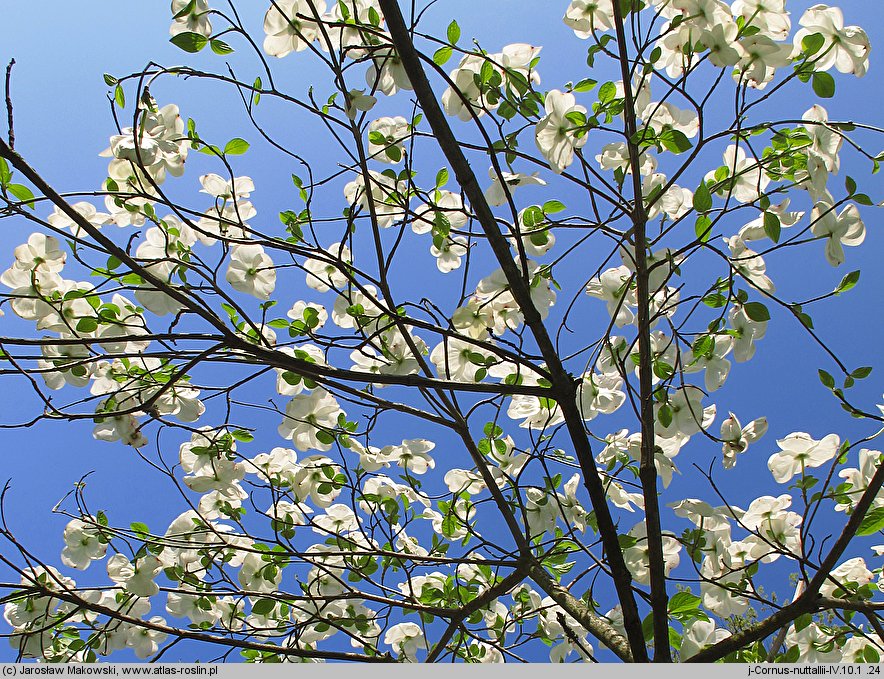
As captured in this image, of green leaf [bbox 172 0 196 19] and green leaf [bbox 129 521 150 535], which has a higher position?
green leaf [bbox 172 0 196 19]

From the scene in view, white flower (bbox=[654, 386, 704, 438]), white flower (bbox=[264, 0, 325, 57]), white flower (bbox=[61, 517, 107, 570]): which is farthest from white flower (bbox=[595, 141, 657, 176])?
white flower (bbox=[61, 517, 107, 570])

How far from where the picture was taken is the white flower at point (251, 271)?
4.47 ft

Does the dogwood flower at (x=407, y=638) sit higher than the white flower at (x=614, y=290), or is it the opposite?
the white flower at (x=614, y=290)

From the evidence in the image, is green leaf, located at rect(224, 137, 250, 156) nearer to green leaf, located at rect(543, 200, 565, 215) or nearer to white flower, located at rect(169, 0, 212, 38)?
white flower, located at rect(169, 0, 212, 38)

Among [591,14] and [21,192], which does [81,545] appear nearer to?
[21,192]

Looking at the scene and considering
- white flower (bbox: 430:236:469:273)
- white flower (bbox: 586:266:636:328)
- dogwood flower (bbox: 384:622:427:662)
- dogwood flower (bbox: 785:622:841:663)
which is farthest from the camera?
dogwood flower (bbox: 384:622:427:662)

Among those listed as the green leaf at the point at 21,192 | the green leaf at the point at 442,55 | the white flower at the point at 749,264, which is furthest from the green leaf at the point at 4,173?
the white flower at the point at 749,264

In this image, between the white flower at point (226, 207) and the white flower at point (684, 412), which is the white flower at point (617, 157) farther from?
the white flower at point (226, 207)

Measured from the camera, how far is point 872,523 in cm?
116

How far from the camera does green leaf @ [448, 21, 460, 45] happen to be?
3.63 feet

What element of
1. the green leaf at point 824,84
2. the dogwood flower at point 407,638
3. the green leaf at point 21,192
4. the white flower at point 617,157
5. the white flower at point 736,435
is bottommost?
the dogwood flower at point 407,638

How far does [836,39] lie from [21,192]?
145 cm

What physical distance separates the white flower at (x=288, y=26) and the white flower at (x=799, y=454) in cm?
121

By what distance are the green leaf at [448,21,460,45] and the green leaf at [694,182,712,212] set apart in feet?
1.61
